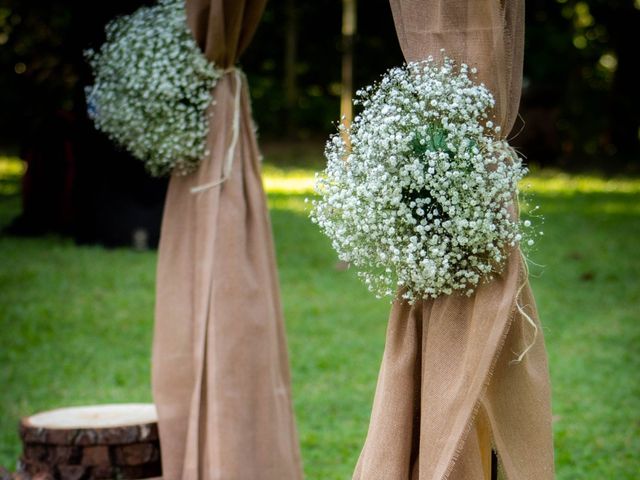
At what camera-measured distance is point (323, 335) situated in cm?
784

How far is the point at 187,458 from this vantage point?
4.00 metres

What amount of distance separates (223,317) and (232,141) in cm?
79

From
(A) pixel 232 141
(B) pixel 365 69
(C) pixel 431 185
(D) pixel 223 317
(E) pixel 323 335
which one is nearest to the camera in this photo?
(C) pixel 431 185

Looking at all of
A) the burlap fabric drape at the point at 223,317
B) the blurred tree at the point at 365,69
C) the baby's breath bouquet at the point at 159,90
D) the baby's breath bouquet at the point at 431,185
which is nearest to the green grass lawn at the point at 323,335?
the burlap fabric drape at the point at 223,317

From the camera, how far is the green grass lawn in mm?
5715

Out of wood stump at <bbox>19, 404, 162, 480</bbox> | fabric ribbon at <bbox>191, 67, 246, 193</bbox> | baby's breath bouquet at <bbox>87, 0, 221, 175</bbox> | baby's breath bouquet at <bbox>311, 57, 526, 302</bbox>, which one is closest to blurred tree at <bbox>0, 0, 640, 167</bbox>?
baby's breath bouquet at <bbox>87, 0, 221, 175</bbox>

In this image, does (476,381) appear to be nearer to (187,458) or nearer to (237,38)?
(187,458)

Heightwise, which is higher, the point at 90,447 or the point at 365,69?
the point at 365,69

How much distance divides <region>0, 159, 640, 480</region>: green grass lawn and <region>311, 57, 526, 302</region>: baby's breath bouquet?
2162mm

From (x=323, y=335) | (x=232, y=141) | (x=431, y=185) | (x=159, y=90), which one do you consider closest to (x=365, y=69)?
(x=323, y=335)

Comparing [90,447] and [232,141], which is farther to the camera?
[232,141]

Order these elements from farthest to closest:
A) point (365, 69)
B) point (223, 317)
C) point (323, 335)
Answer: point (365, 69) → point (323, 335) → point (223, 317)

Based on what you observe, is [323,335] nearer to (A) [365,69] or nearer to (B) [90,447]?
(B) [90,447]

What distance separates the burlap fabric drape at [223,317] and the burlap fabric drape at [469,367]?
127 centimetres
